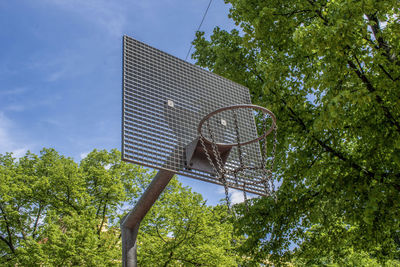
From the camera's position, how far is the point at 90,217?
1335 cm

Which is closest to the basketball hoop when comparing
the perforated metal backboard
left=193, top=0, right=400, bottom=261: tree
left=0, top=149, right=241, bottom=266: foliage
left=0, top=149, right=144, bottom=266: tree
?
the perforated metal backboard

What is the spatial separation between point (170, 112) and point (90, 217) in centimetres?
890

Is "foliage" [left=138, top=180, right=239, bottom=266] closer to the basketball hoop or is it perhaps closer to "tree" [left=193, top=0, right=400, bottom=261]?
"tree" [left=193, top=0, right=400, bottom=261]

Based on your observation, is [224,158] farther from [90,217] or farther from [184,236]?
[90,217]

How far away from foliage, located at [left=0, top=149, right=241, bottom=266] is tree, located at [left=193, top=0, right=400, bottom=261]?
331 centimetres

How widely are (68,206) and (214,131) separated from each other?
402 inches

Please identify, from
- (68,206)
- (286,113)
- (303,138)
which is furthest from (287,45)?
(68,206)

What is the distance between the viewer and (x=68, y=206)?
1429cm

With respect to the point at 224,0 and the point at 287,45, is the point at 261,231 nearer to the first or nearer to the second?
the point at 287,45

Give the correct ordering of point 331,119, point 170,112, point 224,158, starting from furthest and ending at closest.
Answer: point 224,158
point 170,112
point 331,119

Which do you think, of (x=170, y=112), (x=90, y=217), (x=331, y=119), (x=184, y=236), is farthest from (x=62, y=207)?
(x=331, y=119)

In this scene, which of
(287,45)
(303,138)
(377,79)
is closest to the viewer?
(377,79)

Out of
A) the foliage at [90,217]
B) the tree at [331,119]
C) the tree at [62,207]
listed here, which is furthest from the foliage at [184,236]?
the tree at [331,119]

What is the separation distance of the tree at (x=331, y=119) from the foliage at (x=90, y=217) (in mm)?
3312
